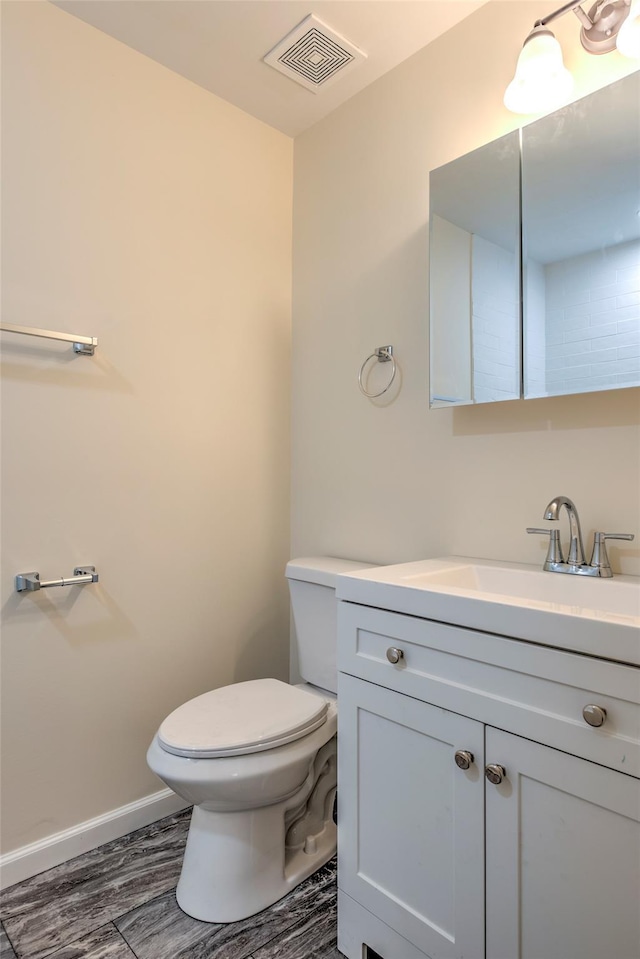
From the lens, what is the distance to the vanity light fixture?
1.18 m

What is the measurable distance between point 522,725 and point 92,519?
126 cm

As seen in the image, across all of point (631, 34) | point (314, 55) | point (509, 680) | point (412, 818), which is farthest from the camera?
point (314, 55)

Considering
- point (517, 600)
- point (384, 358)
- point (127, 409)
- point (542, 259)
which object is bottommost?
point (517, 600)

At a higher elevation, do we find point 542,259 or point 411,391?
point 542,259

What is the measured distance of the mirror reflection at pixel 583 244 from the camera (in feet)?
3.85

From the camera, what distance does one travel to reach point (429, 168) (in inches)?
64.7

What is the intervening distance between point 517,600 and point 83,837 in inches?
55.6

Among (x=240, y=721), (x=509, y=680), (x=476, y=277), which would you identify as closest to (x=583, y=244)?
(x=476, y=277)

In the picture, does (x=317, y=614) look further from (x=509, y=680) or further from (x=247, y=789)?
(x=509, y=680)

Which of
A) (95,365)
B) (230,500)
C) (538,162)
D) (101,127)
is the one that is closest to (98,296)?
(95,365)

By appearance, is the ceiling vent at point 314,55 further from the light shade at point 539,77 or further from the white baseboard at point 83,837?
the white baseboard at point 83,837

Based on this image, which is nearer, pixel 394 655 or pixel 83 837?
pixel 394 655

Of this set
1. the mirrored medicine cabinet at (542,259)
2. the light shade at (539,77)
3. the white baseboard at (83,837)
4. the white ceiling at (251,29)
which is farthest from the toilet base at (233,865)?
→ the white ceiling at (251,29)

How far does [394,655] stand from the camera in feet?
3.60
